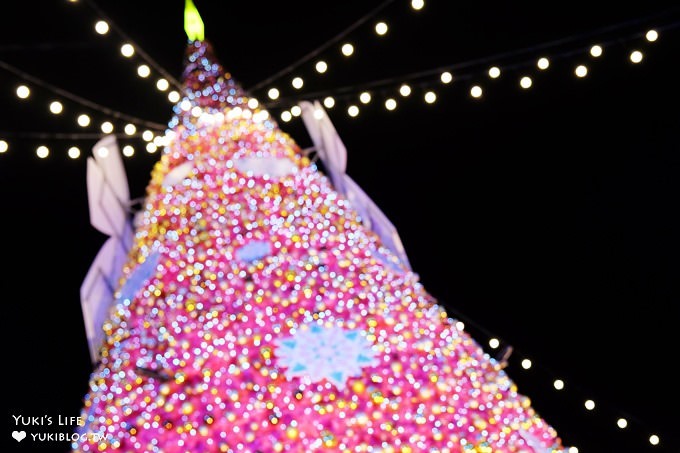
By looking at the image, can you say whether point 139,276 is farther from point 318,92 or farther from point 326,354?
point 318,92

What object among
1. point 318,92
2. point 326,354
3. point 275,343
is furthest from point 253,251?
point 318,92

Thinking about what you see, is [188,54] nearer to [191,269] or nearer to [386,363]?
[191,269]

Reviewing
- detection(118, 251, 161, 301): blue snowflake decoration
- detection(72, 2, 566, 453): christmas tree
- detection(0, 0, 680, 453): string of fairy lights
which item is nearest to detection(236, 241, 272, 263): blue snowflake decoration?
detection(72, 2, 566, 453): christmas tree

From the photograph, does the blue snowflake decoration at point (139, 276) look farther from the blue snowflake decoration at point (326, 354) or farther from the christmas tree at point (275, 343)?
the blue snowflake decoration at point (326, 354)

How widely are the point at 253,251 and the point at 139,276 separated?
0.53 metres

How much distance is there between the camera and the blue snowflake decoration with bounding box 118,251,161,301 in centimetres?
344

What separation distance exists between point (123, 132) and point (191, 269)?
2273mm

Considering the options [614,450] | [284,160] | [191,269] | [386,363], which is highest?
[284,160]

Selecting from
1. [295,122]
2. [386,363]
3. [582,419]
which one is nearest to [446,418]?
[386,363]

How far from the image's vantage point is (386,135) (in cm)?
676

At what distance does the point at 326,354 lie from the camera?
9.91 feet

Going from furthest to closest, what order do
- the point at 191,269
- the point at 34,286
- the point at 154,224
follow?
the point at 34,286
the point at 154,224
the point at 191,269

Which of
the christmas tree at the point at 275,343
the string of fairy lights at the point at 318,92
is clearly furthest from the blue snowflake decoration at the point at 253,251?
the string of fairy lights at the point at 318,92

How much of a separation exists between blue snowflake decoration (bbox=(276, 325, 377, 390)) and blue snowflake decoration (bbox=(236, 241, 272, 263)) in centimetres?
41
